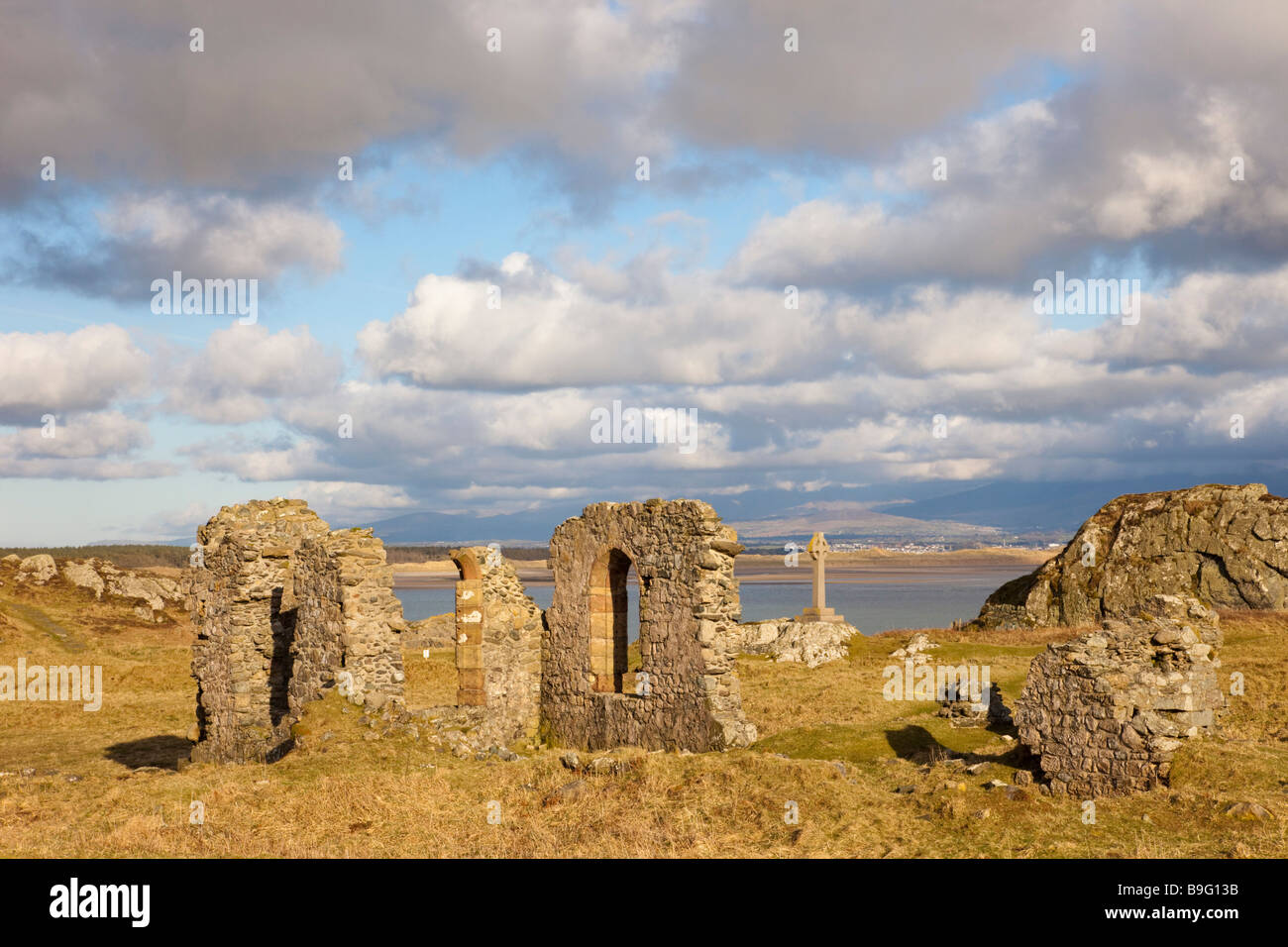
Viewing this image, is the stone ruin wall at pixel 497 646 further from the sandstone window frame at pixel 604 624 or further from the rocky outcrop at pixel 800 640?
the rocky outcrop at pixel 800 640

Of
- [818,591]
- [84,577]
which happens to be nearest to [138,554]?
[84,577]

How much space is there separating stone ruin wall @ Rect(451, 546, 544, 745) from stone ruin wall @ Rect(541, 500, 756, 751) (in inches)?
16.8

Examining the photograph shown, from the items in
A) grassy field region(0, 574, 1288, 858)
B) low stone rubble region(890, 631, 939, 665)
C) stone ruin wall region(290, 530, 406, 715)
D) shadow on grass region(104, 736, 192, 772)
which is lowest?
shadow on grass region(104, 736, 192, 772)

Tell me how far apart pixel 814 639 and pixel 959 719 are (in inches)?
489

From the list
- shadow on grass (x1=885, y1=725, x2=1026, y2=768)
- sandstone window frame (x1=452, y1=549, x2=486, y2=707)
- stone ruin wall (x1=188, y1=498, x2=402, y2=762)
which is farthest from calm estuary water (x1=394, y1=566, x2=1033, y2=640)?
shadow on grass (x1=885, y1=725, x2=1026, y2=768)

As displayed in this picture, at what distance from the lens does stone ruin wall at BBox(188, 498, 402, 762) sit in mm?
17844

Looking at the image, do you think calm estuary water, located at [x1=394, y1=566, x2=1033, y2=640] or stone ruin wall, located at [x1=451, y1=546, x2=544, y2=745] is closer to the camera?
stone ruin wall, located at [x1=451, y1=546, x2=544, y2=745]

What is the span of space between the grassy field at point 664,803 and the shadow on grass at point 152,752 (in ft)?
0.85

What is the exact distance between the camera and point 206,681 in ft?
67.2

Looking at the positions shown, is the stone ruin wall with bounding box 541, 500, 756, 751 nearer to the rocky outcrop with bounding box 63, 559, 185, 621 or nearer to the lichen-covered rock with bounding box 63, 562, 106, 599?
the rocky outcrop with bounding box 63, 559, 185, 621

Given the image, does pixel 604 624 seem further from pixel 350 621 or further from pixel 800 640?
pixel 800 640
